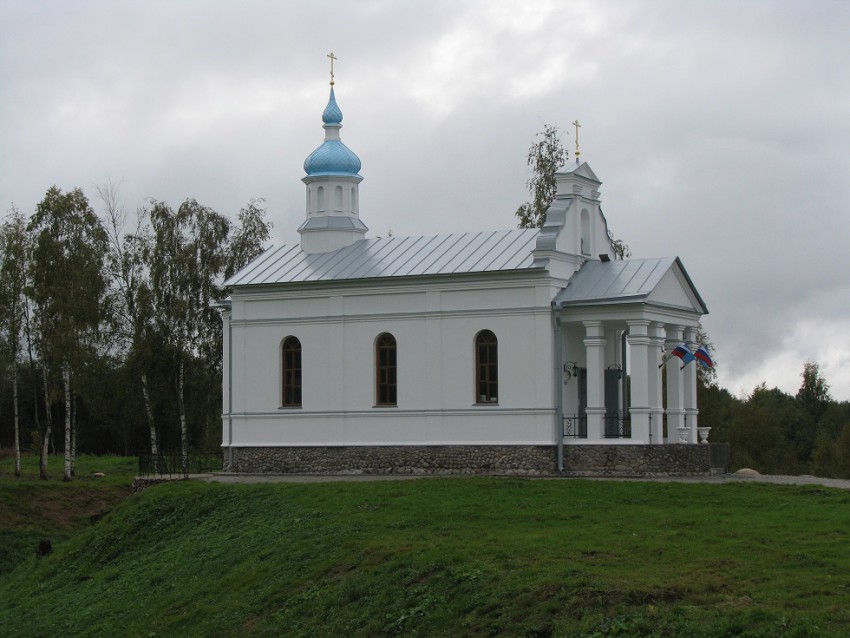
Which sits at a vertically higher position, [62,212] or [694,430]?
[62,212]

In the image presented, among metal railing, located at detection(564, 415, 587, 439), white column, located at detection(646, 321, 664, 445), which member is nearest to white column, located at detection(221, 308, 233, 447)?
metal railing, located at detection(564, 415, 587, 439)

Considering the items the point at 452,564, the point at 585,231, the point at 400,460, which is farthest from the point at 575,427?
the point at 452,564

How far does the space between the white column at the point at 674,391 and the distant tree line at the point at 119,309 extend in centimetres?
1730

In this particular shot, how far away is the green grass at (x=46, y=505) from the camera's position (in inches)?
1367

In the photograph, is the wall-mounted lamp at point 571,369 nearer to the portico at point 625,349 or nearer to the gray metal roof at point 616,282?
the portico at point 625,349

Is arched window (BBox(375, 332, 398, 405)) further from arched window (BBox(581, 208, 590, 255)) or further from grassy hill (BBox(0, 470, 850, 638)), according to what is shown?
arched window (BBox(581, 208, 590, 255))

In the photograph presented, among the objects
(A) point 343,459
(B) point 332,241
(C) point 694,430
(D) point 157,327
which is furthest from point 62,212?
(C) point 694,430

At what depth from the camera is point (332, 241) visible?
36406 mm

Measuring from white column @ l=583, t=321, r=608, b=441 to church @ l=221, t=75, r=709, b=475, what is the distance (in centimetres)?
3

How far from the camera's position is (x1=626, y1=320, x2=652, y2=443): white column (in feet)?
97.6

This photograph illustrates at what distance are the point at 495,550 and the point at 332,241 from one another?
1891 cm

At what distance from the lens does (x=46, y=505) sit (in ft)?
125

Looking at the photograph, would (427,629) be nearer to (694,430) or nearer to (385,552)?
(385,552)

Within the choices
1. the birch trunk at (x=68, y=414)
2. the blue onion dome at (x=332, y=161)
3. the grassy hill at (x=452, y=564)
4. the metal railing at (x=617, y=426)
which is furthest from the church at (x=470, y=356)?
the birch trunk at (x=68, y=414)
